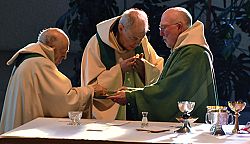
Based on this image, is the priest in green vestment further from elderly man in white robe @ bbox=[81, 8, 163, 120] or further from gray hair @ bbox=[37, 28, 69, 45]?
gray hair @ bbox=[37, 28, 69, 45]

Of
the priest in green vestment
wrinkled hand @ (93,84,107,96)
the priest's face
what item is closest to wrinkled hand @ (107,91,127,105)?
the priest in green vestment

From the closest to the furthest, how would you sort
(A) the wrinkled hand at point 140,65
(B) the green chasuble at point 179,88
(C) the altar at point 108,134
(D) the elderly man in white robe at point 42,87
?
(C) the altar at point 108,134
(D) the elderly man in white robe at point 42,87
(B) the green chasuble at point 179,88
(A) the wrinkled hand at point 140,65

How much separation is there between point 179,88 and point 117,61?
2.71ft

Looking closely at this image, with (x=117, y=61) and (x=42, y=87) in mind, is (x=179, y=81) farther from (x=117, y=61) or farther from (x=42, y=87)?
(x=42, y=87)

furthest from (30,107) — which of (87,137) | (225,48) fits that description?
(225,48)

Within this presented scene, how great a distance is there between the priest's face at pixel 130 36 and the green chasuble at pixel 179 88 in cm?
37

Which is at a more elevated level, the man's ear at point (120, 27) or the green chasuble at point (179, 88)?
the man's ear at point (120, 27)

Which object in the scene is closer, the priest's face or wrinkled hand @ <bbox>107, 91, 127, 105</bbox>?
wrinkled hand @ <bbox>107, 91, 127, 105</bbox>

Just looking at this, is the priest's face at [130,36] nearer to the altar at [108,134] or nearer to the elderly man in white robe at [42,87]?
the elderly man in white robe at [42,87]

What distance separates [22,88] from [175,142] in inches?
51.0

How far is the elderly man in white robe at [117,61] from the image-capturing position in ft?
15.4

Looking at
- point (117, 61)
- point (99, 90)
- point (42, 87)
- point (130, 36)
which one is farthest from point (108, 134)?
point (117, 61)

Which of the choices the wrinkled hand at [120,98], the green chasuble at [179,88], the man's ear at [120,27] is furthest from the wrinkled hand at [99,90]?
the man's ear at [120,27]

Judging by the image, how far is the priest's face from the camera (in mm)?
4586
